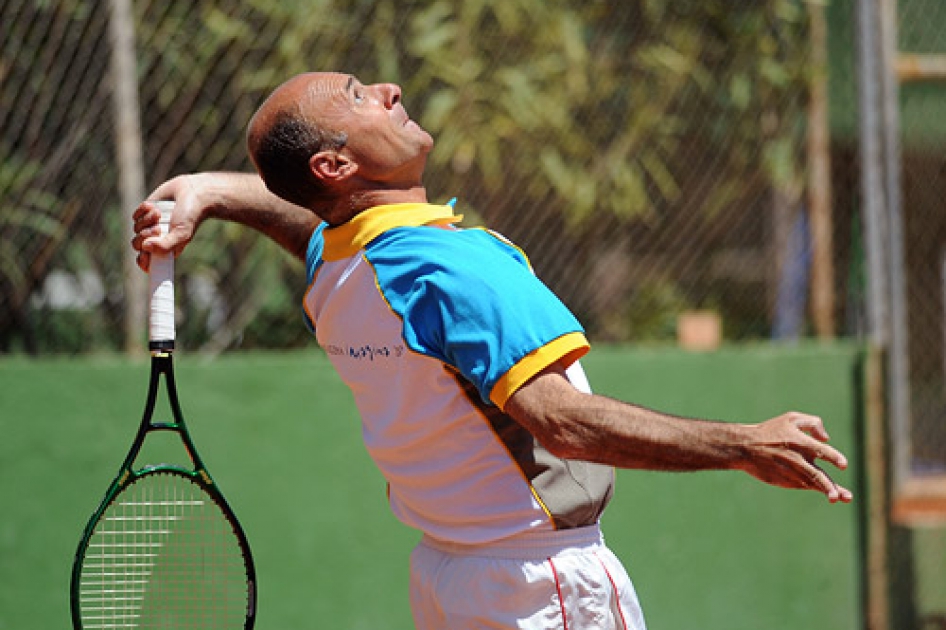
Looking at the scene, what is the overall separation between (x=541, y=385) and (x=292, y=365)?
2.55m

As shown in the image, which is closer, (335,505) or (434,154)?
(335,505)

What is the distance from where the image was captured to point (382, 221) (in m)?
2.19

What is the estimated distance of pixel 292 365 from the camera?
14.3ft

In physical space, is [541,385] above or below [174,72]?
above

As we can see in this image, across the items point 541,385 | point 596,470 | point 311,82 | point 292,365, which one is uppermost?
point 311,82

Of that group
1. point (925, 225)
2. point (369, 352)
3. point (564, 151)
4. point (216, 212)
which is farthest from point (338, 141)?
point (925, 225)

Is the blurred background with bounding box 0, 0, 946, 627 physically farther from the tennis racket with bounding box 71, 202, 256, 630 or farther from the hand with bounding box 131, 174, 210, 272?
the hand with bounding box 131, 174, 210, 272

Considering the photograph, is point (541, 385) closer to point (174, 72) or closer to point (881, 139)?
point (174, 72)

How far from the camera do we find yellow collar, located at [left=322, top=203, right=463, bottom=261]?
2.18 meters

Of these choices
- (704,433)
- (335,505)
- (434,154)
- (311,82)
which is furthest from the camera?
(434,154)

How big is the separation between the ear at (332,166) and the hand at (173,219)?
364 millimetres

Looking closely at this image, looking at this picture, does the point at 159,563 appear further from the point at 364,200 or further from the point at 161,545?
the point at 364,200

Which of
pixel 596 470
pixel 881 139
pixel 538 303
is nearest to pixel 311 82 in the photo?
pixel 538 303

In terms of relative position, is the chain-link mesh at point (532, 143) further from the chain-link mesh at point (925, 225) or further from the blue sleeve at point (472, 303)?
the blue sleeve at point (472, 303)
